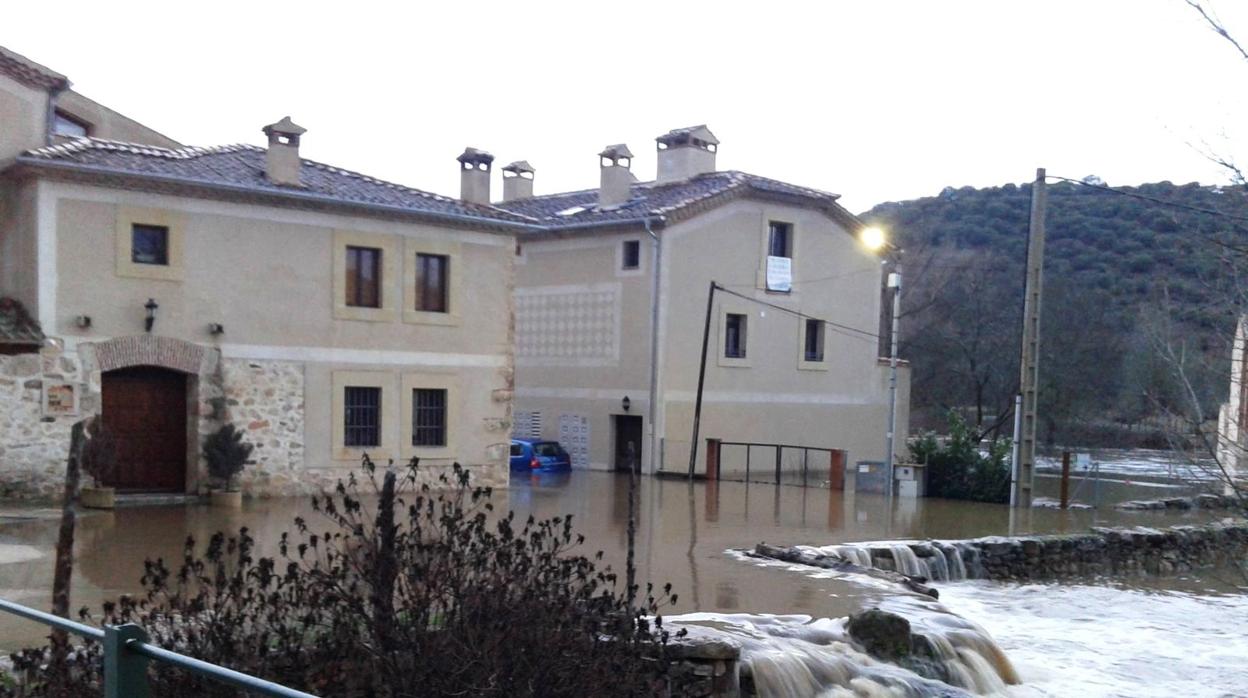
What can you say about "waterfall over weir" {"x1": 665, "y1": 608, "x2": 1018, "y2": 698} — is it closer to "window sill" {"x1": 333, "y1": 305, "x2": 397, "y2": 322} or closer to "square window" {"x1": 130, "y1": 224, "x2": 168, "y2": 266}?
"window sill" {"x1": 333, "y1": 305, "x2": 397, "y2": 322}

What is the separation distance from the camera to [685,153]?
30.8 meters

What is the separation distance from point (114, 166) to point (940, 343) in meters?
34.4

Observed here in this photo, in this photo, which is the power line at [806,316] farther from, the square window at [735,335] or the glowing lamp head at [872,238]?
the glowing lamp head at [872,238]

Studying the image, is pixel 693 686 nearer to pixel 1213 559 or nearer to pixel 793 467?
pixel 1213 559

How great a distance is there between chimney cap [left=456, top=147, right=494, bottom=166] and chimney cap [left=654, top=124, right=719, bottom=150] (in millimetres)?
6440

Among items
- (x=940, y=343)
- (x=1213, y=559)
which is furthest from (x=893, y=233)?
(x=1213, y=559)

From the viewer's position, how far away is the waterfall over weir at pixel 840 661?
10.1m

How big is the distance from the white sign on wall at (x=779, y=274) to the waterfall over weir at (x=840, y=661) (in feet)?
60.0

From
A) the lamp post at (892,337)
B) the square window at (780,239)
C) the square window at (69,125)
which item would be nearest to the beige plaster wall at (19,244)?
the square window at (69,125)

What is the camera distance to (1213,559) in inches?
869

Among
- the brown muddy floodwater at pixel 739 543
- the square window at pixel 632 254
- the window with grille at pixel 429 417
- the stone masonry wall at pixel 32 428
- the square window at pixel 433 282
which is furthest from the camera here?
the square window at pixel 632 254

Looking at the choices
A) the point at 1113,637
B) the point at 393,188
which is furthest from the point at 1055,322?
the point at 1113,637

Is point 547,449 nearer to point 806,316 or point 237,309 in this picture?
point 806,316

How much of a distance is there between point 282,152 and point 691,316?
38.0ft
